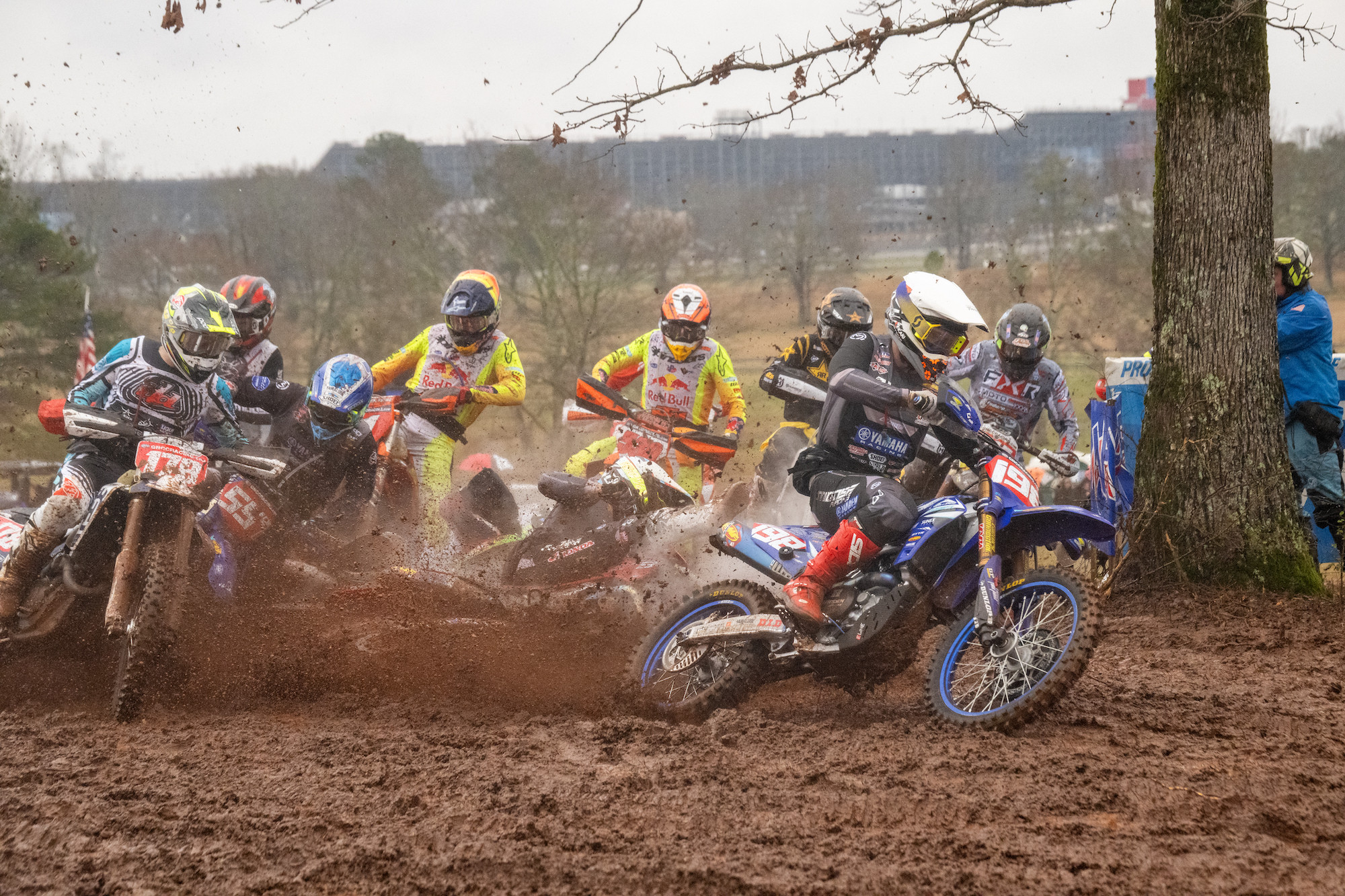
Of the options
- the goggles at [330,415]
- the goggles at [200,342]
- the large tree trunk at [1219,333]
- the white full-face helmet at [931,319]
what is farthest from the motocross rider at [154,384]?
the large tree trunk at [1219,333]

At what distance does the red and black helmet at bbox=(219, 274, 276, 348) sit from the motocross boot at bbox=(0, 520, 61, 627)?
3225 mm

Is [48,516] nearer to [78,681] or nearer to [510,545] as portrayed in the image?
[78,681]

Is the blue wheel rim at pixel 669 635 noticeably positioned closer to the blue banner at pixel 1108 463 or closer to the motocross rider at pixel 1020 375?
the motocross rider at pixel 1020 375

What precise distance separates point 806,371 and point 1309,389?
3.46 meters

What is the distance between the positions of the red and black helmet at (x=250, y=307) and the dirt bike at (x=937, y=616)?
192 inches

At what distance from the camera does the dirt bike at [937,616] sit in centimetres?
479

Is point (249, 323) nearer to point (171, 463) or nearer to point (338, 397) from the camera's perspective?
point (338, 397)

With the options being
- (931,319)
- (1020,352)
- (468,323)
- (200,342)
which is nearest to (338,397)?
(200,342)

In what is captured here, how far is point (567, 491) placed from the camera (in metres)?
7.00

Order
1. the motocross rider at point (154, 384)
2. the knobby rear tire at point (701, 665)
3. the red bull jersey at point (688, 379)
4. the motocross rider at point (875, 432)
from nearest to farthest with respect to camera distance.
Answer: the motocross rider at point (875, 432) → the knobby rear tire at point (701, 665) → the motocross rider at point (154, 384) → the red bull jersey at point (688, 379)

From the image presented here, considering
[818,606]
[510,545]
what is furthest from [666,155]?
[818,606]

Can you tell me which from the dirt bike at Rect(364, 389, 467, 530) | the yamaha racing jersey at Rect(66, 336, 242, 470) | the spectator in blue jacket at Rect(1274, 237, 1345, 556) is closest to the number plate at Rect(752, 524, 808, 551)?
the dirt bike at Rect(364, 389, 467, 530)

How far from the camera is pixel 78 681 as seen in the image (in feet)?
Answer: 19.9

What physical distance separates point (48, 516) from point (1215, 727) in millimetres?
5562
